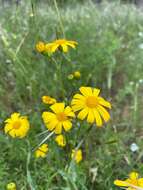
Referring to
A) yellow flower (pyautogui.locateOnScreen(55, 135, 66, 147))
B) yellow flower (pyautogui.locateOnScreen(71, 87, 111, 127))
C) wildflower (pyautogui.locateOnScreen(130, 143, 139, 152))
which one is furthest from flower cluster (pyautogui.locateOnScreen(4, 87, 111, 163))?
wildflower (pyautogui.locateOnScreen(130, 143, 139, 152))

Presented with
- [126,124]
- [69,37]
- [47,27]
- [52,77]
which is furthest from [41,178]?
[47,27]

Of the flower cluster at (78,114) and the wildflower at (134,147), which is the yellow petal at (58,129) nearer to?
the flower cluster at (78,114)

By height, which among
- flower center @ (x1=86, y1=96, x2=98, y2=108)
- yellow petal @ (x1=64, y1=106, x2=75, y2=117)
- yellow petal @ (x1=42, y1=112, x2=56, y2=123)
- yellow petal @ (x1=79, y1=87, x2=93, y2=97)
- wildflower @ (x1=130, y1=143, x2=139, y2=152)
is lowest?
wildflower @ (x1=130, y1=143, x2=139, y2=152)

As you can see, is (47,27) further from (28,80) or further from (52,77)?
(28,80)

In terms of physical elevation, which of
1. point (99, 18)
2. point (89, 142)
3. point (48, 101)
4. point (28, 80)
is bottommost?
point (89, 142)

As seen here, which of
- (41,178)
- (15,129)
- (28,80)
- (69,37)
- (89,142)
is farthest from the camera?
(69,37)

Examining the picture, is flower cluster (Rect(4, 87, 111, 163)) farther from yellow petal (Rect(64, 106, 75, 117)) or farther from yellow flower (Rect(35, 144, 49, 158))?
yellow flower (Rect(35, 144, 49, 158))

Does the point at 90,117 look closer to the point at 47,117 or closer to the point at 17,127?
the point at 47,117
